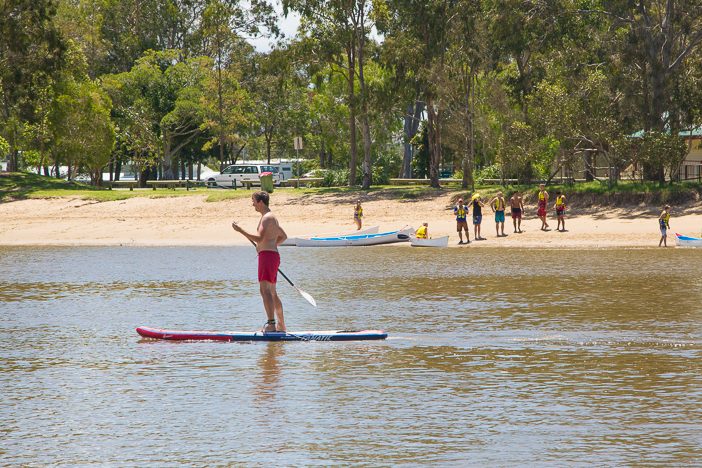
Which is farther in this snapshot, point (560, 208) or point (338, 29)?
point (338, 29)

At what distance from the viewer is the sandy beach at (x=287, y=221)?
130 feet

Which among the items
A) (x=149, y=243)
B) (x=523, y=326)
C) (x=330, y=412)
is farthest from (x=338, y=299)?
(x=149, y=243)

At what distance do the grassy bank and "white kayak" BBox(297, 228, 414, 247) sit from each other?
10.5m

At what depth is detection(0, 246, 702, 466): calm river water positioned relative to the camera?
34.5 feet

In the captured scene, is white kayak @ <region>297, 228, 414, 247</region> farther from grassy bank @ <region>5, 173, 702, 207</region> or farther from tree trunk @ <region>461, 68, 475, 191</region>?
tree trunk @ <region>461, 68, 475, 191</region>

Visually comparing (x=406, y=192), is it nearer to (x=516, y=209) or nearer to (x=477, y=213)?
(x=516, y=209)

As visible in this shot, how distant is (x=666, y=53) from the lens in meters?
46.5

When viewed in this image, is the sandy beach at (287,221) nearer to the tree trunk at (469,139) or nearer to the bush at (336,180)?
the tree trunk at (469,139)

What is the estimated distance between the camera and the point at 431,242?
1487 inches

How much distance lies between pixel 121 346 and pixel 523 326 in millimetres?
6813

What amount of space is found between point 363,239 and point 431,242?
9.15 ft

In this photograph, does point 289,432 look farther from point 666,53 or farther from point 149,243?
point 666,53

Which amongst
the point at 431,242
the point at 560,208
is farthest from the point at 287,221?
the point at 560,208

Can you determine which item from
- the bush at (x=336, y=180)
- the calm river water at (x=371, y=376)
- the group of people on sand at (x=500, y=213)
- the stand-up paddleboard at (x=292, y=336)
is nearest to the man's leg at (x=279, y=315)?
the stand-up paddleboard at (x=292, y=336)
